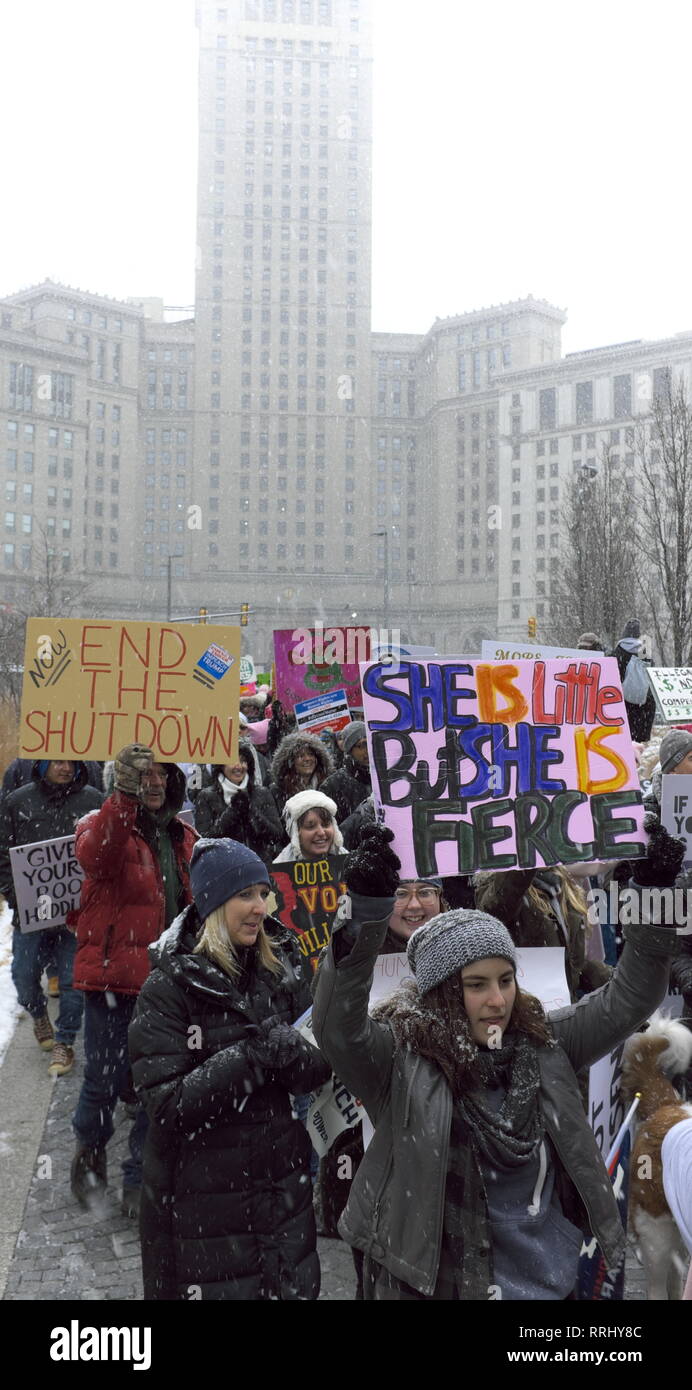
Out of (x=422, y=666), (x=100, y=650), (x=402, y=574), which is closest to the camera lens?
(x=422, y=666)

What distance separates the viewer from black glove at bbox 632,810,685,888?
2.76 meters

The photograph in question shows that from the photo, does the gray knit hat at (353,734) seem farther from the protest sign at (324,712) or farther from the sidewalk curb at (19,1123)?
the sidewalk curb at (19,1123)

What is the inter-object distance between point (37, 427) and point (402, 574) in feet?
130

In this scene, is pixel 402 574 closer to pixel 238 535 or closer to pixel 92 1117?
pixel 238 535

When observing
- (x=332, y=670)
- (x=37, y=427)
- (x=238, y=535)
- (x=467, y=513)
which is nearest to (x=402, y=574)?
(x=467, y=513)

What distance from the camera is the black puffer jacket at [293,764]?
6.65 metres

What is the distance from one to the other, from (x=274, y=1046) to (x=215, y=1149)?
0.31m

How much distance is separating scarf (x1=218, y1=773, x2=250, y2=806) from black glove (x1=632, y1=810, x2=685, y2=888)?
3565 mm

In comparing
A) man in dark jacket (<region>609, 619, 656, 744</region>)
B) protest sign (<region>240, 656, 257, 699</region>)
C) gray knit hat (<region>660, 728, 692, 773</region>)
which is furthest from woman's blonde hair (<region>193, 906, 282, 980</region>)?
protest sign (<region>240, 656, 257, 699</region>)

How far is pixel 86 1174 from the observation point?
464 centimetres

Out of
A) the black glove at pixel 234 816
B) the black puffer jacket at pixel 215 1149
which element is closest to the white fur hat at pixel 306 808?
the black glove at pixel 234 816

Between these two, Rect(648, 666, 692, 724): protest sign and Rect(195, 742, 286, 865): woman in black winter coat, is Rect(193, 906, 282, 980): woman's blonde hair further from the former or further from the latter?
Rect(648, 666, 692, 724): protest sign
